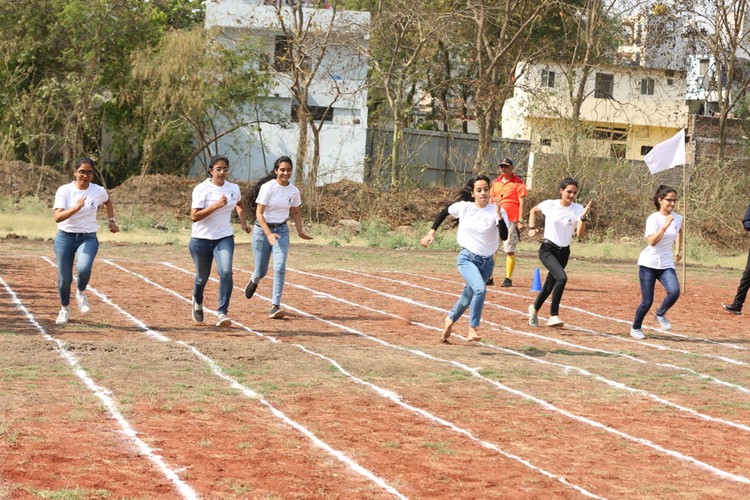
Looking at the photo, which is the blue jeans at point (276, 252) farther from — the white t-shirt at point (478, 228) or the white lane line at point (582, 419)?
the white t-shirt at point (478, 228)

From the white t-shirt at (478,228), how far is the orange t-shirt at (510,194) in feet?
18.9

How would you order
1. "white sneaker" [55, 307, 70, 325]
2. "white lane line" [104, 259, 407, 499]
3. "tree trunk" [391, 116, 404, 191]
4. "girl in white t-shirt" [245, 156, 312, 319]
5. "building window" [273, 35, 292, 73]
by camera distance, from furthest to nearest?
"building window" [273, 35, 292, 73]
"tree trunk" [391, 116, 404, 191]
"girl in white t-shirt" [245, 156, 312, 319]
"white sneaker" [55, 307, 70, 325]
"white lane line" [104, 259, 407, 499]

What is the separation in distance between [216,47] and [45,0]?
21.2 feet

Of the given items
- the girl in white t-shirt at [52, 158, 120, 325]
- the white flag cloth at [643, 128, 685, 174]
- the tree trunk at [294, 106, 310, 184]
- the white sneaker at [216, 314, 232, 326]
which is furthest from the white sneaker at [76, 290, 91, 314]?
the tree trunk at [294, 106, 310, 184]

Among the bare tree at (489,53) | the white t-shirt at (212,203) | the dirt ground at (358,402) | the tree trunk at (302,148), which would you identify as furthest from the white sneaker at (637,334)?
the tree trunk at (302,148)

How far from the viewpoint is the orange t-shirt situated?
17.2m

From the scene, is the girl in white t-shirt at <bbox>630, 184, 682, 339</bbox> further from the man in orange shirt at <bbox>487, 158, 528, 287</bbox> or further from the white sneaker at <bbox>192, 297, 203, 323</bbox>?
the white sneaker at <bbox>192, 297, 203, 323</bbox>

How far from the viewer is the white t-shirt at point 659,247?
12.9 meters

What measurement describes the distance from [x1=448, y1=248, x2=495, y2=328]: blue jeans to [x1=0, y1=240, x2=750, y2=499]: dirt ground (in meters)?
0.39

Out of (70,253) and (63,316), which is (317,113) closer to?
(63,316)

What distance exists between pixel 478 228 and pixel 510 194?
5949mm

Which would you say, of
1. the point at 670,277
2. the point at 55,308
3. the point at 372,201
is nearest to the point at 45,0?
the point at 372,201

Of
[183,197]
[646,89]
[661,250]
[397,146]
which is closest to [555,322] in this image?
[661,250]

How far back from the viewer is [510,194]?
17.2m
